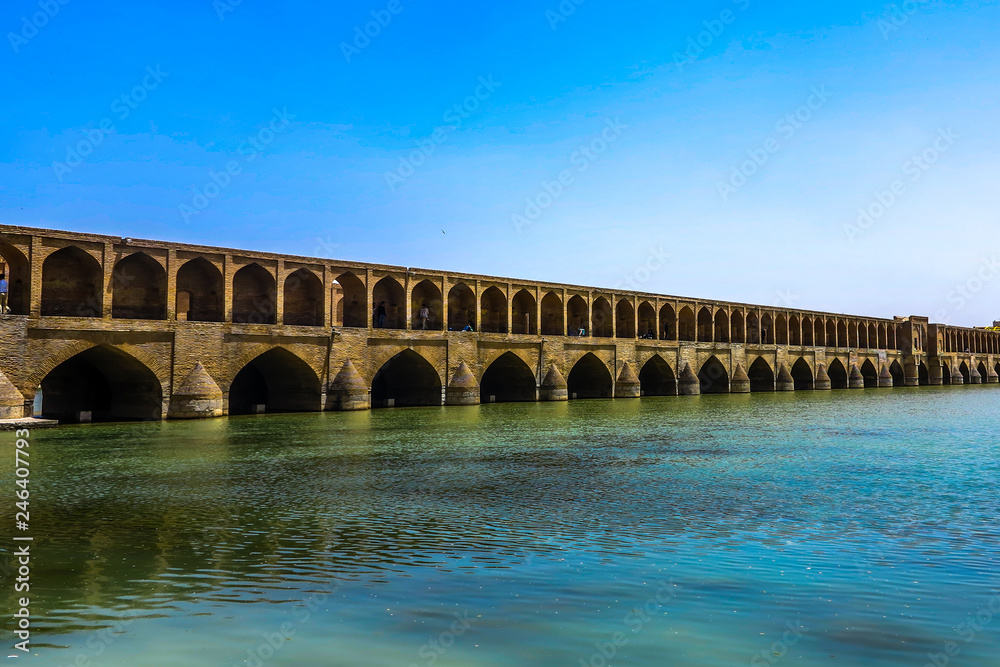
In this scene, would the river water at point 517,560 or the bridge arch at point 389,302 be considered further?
the bridge arch at point 389,302

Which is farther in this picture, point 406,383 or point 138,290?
point 406,383

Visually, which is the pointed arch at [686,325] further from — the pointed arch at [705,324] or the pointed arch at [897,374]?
the pointed arch at [897,374]

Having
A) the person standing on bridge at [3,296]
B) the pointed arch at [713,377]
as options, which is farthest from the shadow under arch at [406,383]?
the pointed arch at [713,377]

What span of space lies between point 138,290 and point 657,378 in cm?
2462

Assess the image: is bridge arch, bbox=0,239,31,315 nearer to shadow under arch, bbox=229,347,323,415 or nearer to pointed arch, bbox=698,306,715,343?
shadow under arch, bbox=229,347,323,415

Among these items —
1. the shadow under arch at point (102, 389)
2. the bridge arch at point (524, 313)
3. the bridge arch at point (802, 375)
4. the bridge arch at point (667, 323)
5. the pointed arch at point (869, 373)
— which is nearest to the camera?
the shadow under arch at point (102, 389)

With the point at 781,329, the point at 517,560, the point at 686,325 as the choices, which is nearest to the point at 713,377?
the point at 686,325

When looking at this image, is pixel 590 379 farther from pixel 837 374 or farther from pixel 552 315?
pixel 837 374

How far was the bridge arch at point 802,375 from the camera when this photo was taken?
154 ft

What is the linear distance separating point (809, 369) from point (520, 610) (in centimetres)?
4714

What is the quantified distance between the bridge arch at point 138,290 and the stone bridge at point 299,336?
39 mm

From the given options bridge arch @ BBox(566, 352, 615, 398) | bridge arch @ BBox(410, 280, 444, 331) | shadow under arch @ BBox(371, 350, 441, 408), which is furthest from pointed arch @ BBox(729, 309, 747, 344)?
shadow under arch @ BBox(371, 350, 441, 408)

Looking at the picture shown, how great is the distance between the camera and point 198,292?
73.4 feet

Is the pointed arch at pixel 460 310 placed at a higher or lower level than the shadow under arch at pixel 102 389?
higher
